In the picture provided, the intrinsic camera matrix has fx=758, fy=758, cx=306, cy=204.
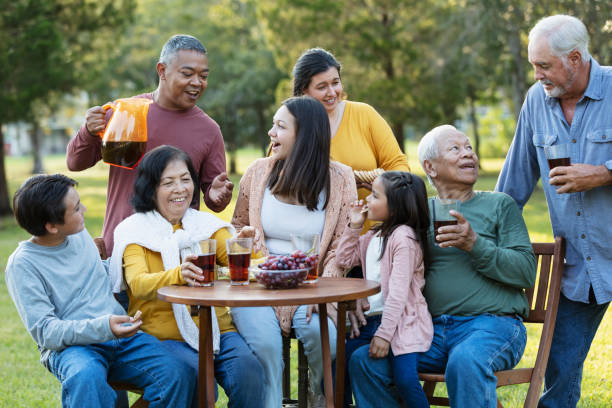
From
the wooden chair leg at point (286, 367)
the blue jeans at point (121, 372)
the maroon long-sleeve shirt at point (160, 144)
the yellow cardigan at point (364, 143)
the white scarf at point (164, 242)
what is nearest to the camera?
the blue jeans at point (121, 372)

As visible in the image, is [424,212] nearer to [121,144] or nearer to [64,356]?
[121,144]

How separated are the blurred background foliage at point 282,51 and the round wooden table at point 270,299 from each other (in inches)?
453

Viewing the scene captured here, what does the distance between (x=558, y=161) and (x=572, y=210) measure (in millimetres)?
422

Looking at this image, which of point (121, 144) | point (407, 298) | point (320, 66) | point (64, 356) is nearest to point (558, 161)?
point (407, 298)

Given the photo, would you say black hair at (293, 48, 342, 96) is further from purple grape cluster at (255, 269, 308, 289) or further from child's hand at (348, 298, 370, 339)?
purple grape cluster at (255, 269, 308, 289)

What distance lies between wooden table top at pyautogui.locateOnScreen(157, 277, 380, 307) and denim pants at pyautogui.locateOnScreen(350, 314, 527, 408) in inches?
17.8

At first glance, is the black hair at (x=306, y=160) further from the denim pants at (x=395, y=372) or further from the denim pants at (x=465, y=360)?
the denim pants at (x=465, y=360)

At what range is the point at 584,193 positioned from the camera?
3771 mm

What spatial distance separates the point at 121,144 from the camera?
12.8 feet

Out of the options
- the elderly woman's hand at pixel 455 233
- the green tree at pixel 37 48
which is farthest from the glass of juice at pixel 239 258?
the green tree at pixel 37 48

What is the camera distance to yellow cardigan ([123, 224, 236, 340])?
354 centimetres

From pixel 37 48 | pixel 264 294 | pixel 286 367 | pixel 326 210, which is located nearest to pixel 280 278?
pixel 264 294

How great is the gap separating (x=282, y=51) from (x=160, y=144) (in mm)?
21649

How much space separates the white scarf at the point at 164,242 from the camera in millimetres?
3654
